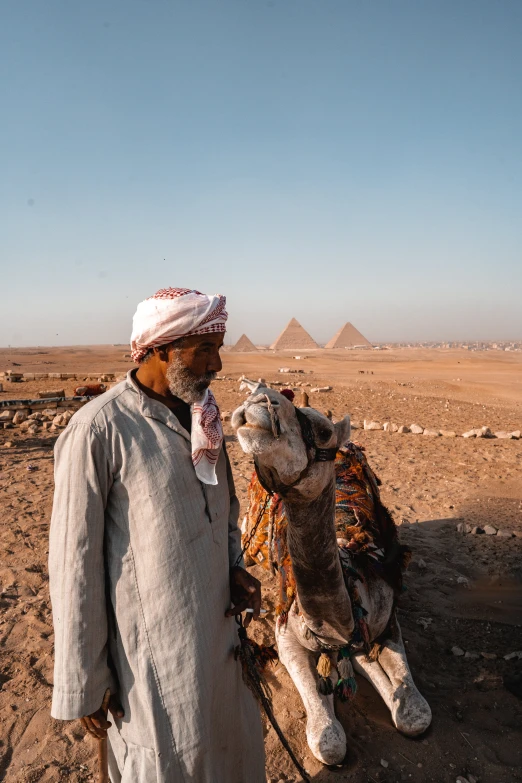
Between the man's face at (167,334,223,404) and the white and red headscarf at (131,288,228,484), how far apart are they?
0.03 meters

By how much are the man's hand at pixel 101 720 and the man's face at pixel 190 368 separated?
1070 millimetres

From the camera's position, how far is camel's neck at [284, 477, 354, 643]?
230cm

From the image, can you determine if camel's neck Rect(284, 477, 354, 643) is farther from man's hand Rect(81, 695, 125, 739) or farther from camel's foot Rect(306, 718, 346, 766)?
man's hand Rect(81, 695, 125, 739)

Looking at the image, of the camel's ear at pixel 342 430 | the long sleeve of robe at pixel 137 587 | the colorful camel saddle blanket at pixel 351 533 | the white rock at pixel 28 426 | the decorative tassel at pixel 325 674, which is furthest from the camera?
the white rock at pixel 28 426

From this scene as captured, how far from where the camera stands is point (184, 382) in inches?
73.8

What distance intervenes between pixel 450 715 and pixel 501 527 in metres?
2.98

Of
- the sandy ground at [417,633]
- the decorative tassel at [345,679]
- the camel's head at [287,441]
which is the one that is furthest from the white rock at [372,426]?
the camel's head at [287,441]

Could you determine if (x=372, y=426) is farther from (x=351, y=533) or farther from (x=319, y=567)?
(x=319, y=567)

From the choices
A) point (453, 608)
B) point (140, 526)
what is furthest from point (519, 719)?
point (140, 526)

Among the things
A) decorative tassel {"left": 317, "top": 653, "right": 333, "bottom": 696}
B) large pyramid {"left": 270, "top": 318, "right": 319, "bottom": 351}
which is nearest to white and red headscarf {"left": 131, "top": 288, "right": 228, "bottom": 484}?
decorative tassel {"left": 317, "top": 653, "right": 333, "bottom": 696}

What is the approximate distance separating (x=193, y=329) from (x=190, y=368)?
0.14 meters

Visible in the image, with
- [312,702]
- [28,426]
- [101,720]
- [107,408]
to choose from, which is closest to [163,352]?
[107,408]

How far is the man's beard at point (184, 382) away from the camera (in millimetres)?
1869

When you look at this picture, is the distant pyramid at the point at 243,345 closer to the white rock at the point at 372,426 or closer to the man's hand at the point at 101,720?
the white rock at the point at 372,426
